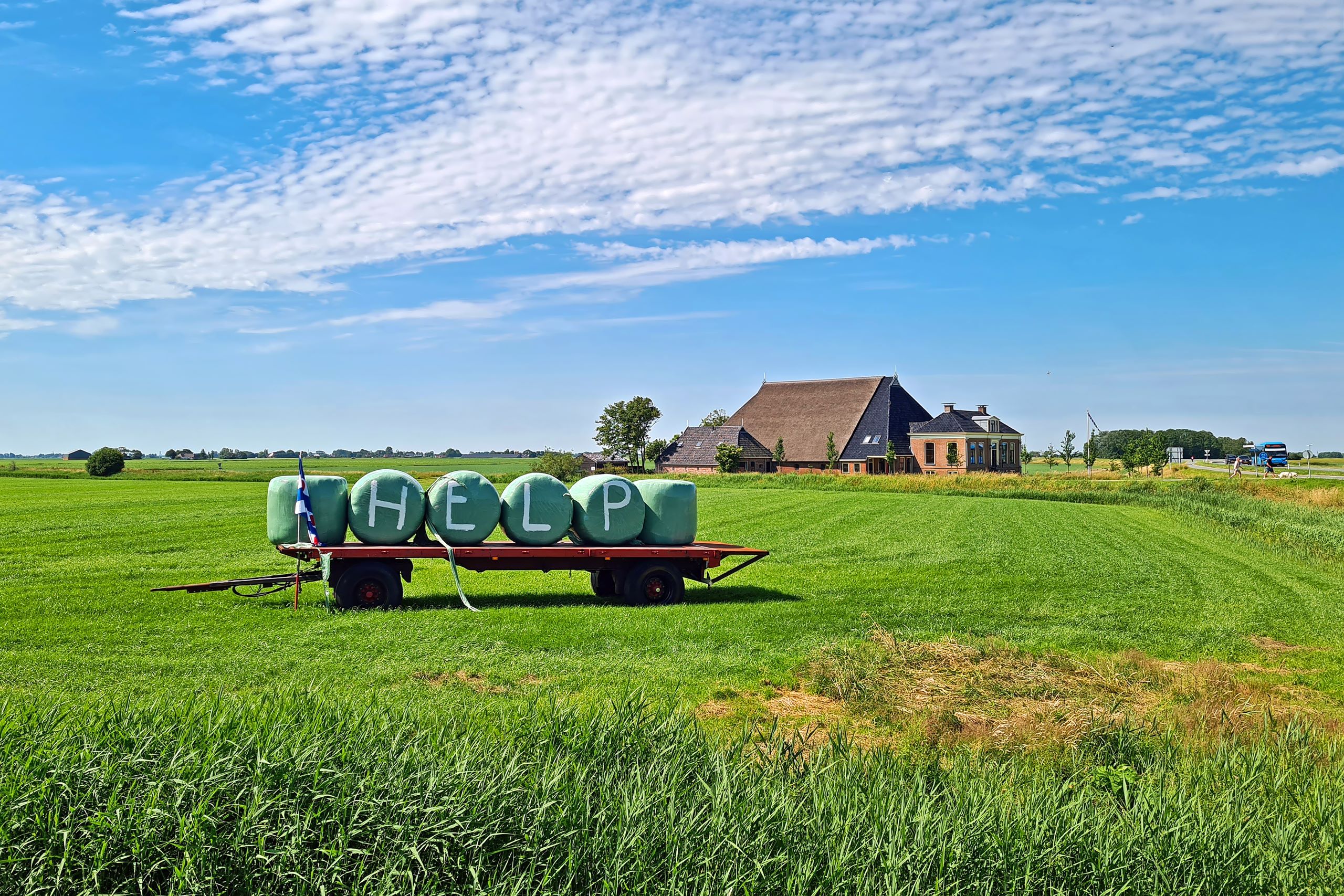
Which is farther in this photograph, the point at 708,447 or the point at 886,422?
the point at 708,447

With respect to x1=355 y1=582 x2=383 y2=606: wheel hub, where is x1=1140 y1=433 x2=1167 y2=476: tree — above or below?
above

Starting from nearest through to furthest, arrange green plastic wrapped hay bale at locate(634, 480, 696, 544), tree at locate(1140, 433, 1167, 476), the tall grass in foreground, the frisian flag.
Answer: the tall grass in foreground, the frisian flag, green plastic wrapped hay bale at locate(634, 480, 696, 544), tree at locate(1140, 433, 1167, 476)

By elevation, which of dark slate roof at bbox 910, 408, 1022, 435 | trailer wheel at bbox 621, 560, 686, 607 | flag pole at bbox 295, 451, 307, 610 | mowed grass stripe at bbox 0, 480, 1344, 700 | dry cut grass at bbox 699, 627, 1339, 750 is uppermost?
dark slate roof at bbox 910, 408, 1022, 435

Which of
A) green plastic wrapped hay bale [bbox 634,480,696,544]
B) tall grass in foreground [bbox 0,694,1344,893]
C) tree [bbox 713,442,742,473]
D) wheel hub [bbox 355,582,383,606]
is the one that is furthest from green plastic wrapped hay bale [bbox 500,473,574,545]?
tree [bbox 713,442,742,473]

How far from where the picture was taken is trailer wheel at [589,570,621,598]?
1555 centimetres

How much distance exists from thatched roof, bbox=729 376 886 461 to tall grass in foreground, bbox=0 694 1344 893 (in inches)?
2938

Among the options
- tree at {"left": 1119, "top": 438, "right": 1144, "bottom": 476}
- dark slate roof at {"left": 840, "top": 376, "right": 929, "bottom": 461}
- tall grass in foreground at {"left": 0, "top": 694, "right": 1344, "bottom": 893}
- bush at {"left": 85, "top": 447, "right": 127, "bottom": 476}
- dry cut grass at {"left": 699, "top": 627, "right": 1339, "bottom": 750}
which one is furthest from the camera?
dark slate roof at {"left": 840, "top": 376, "right": 929, "bottom": 461}

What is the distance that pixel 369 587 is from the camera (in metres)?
14.0

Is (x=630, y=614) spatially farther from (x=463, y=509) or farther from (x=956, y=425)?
(x=956, y=425)

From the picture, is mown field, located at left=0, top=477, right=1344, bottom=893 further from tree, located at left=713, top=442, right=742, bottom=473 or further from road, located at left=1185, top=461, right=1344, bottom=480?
tree, located at left=713, top=442, right=742, bottom=473

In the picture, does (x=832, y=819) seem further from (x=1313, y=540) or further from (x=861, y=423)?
(x=861, y=423)

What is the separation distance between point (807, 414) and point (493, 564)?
71.2m

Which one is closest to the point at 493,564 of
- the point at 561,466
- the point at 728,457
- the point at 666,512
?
the point at 666,512

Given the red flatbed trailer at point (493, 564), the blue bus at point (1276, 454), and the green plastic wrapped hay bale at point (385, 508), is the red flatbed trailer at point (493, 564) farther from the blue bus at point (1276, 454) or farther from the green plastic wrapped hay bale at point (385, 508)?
the blue bus at point (1276, 454)
